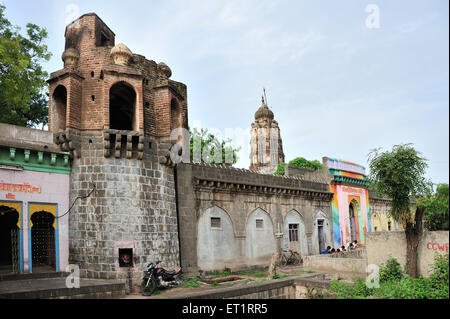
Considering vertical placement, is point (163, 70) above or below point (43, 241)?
above

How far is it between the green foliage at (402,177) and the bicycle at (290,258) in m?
8.40

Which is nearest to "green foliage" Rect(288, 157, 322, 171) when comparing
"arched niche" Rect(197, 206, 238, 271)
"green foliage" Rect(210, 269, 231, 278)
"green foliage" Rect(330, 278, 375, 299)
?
"arched niche" Rect(197, 206, 238, 271)

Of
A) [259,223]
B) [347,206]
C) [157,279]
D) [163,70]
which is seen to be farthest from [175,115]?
[347,206]

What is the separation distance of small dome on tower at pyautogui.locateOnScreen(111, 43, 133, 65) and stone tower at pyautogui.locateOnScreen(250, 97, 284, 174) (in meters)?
37.2

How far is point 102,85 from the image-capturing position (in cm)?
1382

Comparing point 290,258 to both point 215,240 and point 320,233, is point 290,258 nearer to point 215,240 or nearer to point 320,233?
point 320,233

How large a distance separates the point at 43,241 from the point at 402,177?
13.0m

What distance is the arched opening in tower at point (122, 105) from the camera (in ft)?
51.9

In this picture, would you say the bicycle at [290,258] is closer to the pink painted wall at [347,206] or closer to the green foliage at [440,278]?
the pink painted wall at [347,206]

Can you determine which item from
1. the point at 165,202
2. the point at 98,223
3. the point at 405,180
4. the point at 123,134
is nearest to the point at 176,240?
the point at 165,202

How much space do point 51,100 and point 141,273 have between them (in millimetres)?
7505

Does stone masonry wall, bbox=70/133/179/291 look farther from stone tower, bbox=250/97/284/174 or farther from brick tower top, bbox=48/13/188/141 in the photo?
stone tower, bbox=250/97/284/174

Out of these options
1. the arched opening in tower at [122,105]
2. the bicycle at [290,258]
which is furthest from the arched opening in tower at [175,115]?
the bicycle at [290,258]
